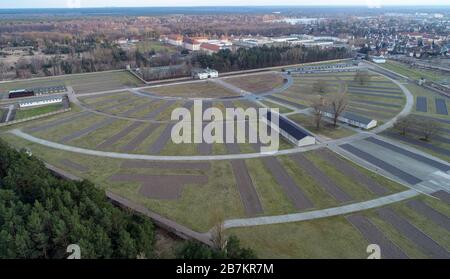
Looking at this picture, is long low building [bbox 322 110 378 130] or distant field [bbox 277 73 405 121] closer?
long low building [bbox 322 110 378 130]

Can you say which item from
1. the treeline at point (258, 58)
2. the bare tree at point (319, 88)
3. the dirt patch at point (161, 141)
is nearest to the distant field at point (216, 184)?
the dirt patch at point (161, 141)

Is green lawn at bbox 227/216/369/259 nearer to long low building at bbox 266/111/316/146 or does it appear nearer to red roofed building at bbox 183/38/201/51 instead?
long low building at bbox 266/111/316/146

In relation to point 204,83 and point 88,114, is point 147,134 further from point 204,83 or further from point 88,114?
point 204,83

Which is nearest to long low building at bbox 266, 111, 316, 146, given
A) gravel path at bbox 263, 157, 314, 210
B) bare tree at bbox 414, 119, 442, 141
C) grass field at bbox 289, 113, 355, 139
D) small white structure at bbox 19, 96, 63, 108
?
grass field at bbox 289, 113, 355, 139

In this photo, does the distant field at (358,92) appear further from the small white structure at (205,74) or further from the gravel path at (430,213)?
the gravel path at (430,213)

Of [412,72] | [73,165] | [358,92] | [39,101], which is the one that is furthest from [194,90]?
[412,72]

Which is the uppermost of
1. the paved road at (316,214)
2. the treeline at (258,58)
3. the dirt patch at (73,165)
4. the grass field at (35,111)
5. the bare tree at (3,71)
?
the treeline at (258,58)
